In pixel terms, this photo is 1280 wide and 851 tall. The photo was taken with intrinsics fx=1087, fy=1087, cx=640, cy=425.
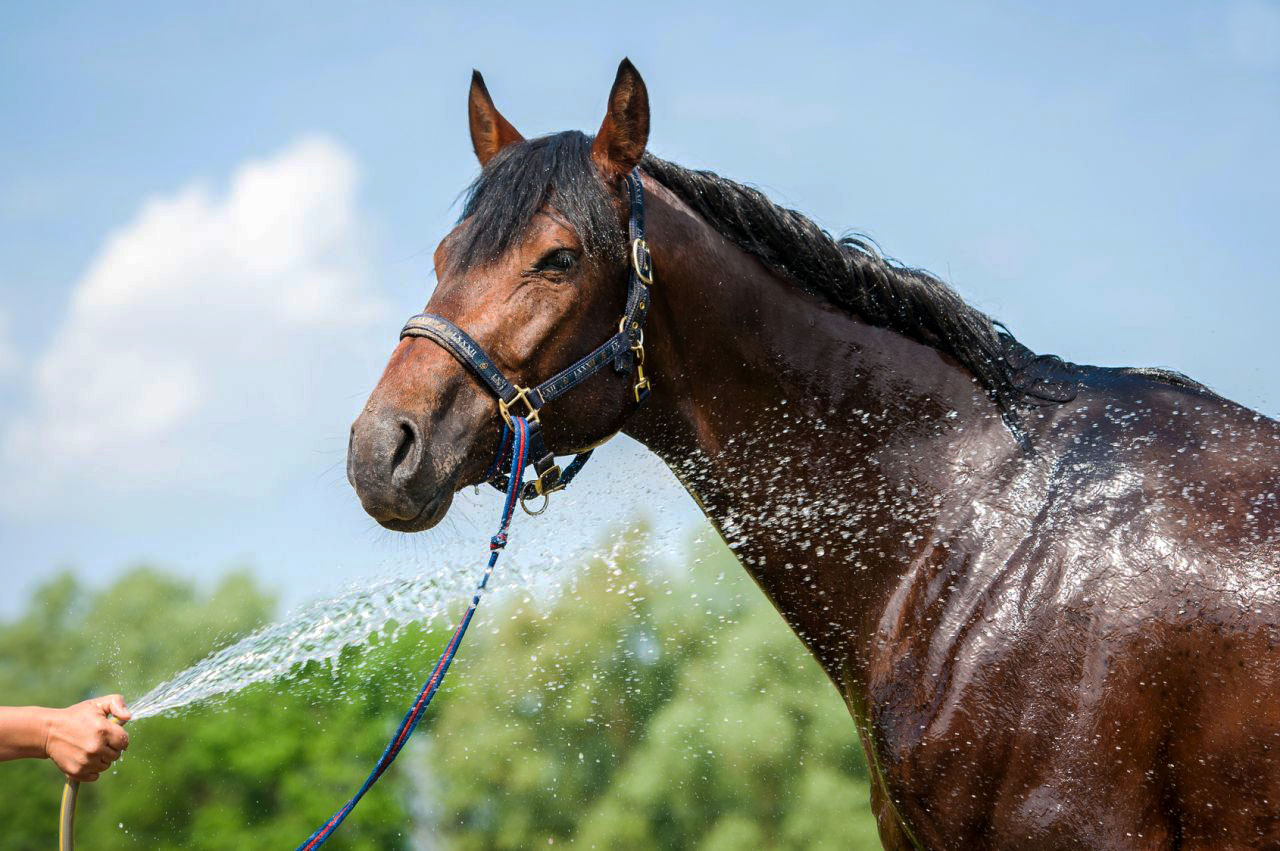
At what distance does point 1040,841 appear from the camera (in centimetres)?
277

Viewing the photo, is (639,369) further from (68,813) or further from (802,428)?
(68,813)

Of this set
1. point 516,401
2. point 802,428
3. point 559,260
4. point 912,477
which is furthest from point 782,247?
point 516,401

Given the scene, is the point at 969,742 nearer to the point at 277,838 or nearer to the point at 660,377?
the point at 660,377

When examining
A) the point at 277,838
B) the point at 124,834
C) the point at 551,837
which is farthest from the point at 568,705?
the point at 124,834

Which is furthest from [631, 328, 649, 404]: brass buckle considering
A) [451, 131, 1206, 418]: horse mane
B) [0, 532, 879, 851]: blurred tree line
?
[0, 532, 879, 851]: blurred tree line

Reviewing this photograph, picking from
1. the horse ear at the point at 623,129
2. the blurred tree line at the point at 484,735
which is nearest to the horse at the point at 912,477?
the horse ear at the point at 623,129

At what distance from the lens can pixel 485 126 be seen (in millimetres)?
4039

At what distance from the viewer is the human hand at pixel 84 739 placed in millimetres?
3080

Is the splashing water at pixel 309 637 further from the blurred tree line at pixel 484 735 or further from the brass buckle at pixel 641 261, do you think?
the blurred tree line at pixel 484 735

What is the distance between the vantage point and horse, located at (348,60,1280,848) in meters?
2.79

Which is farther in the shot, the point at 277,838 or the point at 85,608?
the point at 85,608

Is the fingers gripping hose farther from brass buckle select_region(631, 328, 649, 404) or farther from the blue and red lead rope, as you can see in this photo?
brass buckle select_region(631, 328, 649, 404)

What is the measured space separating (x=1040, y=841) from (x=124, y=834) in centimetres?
2088

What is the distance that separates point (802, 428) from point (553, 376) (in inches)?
31.7
